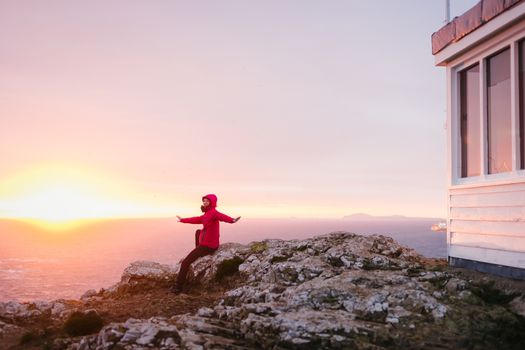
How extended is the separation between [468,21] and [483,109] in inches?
76.5

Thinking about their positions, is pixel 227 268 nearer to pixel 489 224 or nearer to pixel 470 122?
pixel 489 224

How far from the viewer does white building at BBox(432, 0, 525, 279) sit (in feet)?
29.5

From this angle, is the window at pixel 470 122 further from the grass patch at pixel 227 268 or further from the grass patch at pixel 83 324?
the grass patch at pixel 83 324

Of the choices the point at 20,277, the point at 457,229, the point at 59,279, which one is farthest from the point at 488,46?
the point at 20,277

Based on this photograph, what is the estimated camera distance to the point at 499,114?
967cm

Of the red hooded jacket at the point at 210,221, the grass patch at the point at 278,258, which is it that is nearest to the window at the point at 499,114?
the grass patch at the point at 278,258

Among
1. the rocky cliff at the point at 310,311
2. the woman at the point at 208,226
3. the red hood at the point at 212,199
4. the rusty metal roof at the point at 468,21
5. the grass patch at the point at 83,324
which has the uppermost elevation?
the rusty metal roof at the point at 468,21

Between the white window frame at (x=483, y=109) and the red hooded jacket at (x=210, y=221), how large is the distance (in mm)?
5938

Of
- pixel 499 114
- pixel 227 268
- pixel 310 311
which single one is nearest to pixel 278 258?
pixel 227 268

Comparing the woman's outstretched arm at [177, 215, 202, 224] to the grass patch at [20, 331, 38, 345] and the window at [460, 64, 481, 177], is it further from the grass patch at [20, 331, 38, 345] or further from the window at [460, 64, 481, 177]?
the window at [460, 64, 481, 177]

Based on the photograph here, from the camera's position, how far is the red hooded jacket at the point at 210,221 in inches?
497

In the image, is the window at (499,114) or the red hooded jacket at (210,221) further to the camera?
the red hooded jacket at (210,221)

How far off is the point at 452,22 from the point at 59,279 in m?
147

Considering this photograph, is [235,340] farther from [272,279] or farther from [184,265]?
[184,265]
